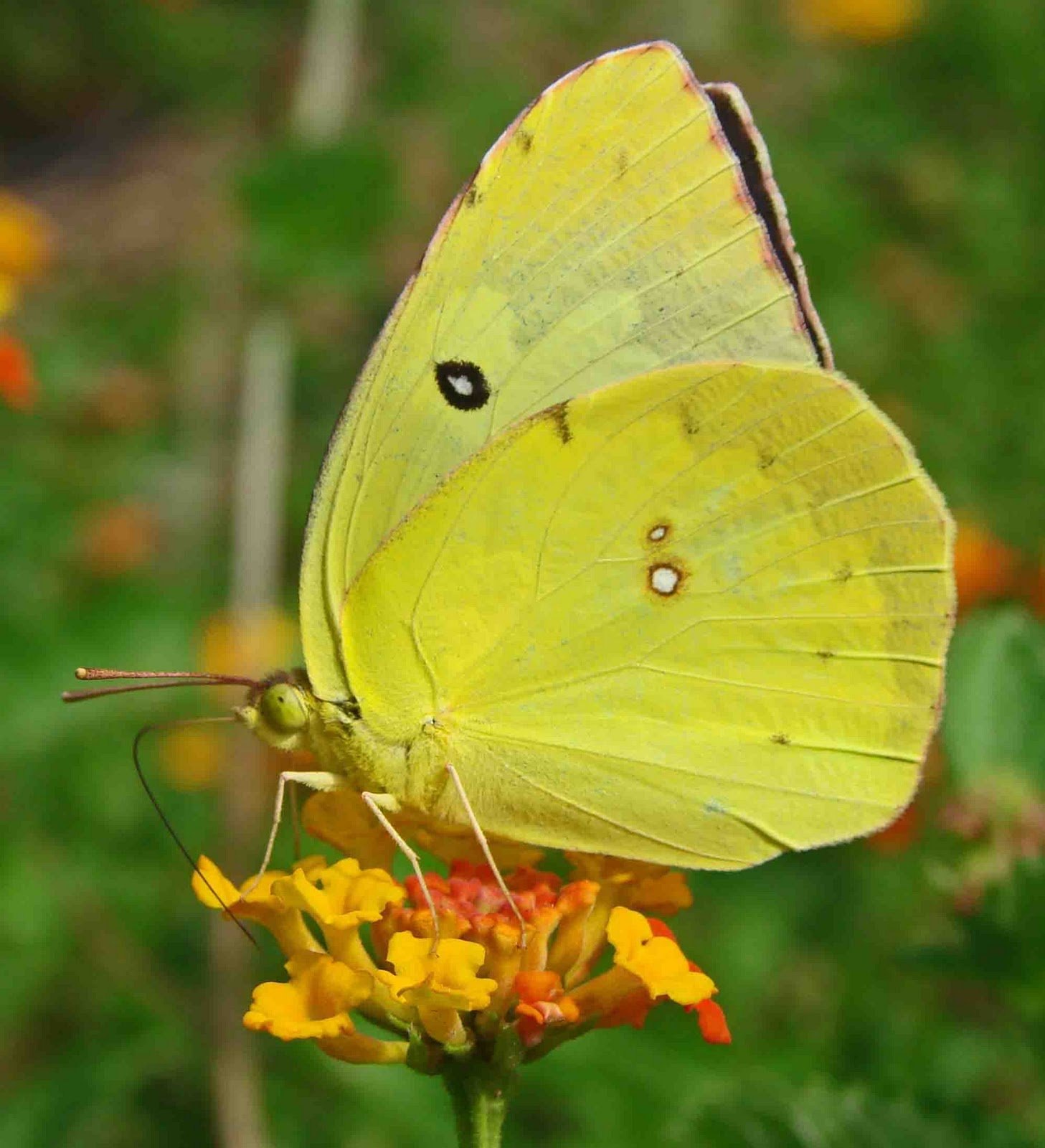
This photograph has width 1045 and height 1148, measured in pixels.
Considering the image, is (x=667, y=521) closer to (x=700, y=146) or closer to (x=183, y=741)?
(x=700, y=146)

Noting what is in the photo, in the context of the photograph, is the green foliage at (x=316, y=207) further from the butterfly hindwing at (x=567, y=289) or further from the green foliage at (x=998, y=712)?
the green foliage at (x=998, y=712)

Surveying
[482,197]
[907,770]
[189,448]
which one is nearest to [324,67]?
[189,448]

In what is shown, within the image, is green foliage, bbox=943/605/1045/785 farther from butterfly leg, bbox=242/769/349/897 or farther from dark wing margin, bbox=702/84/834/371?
butterfly leg, bbox=242/769/349/897

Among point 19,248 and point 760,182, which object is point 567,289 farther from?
point 19,248

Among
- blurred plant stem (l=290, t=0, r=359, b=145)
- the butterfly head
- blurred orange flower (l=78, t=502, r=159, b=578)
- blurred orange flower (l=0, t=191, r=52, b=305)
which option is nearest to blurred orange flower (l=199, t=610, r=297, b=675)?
blurred orange flower (l=78, t=502, r=159, b=578)

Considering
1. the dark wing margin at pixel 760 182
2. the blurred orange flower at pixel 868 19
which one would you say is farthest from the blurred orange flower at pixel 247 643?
the blurred orange flower at pixel 868 19

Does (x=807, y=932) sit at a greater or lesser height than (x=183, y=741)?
lesser

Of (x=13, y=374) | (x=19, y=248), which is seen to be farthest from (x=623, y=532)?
(x=19, y=248)
